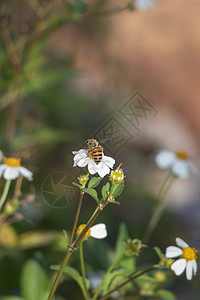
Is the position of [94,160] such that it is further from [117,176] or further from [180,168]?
[180,168]

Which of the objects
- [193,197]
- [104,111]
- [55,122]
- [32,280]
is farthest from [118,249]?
[193,197]

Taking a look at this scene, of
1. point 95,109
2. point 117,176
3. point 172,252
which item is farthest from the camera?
point 95,109

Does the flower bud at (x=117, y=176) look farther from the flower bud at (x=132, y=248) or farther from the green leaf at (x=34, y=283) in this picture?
the green leaf at (x=34, y=283)

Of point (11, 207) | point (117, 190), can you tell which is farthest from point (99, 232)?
point (11, 207)

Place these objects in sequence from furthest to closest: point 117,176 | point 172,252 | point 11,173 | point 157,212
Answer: point 157,212 < point 11,173 < point 172,252 < point 117,176

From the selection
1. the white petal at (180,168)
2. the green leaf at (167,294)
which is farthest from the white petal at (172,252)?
the white petal at (180,168)

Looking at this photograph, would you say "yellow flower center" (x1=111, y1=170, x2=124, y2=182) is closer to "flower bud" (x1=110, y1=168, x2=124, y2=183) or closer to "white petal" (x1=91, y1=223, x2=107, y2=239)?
"flower bud" (x1=110, y1=168, x2=124, y2=183)

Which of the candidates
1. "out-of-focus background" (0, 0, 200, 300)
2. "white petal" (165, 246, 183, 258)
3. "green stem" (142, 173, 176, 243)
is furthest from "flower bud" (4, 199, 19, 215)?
"green stem" (142, 173, 176, 243)
